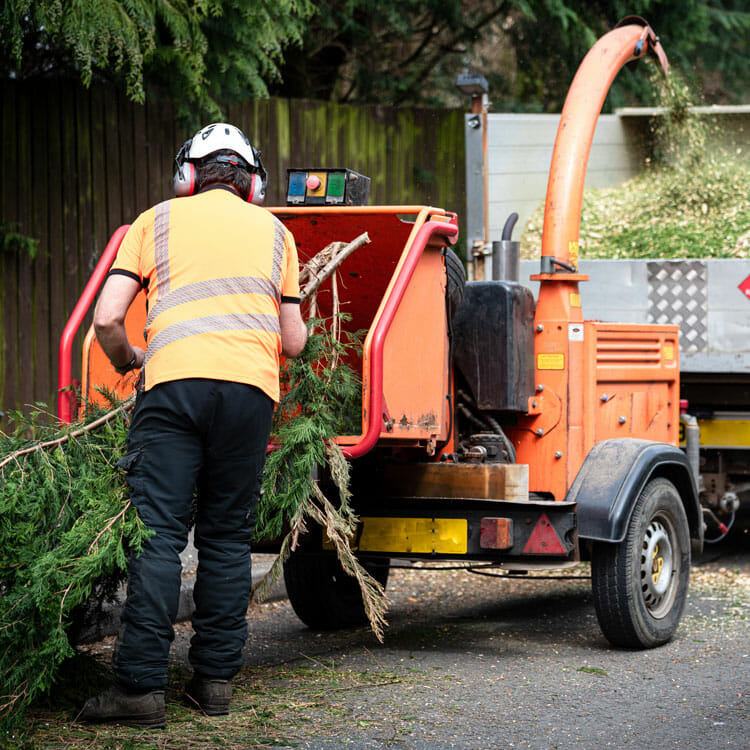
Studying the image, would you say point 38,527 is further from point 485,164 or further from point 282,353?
point 485,164

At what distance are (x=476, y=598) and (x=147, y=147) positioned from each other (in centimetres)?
418

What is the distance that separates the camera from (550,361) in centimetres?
605

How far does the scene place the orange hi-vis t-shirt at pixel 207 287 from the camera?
432 centimetres

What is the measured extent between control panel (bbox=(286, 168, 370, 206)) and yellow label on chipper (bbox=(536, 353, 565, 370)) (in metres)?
1.16

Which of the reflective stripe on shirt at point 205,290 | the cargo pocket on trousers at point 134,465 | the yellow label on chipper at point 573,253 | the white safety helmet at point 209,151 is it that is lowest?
the cargo pocket on trousers at point 134,465

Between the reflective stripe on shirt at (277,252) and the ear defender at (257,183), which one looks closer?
the reflective stripe on shirt at (277,252)

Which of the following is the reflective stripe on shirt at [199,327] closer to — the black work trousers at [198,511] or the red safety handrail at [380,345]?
the black work trousers at [198,511]

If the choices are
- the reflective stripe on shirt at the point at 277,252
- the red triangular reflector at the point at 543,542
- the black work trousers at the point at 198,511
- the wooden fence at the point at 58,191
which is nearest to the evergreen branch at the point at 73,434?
the black work trousers at the point at 198,511

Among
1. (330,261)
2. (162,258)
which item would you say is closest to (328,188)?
(330,261)

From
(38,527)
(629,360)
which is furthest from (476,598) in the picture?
(38,527)

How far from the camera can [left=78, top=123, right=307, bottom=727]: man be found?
167 inches

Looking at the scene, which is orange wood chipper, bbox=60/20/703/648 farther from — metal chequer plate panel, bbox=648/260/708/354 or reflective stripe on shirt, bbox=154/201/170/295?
metal chequer plate panel, bbox=648/260/708/354

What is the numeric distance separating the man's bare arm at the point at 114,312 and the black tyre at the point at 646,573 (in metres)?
2.59

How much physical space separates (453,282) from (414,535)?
1143 millimetres
